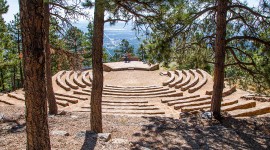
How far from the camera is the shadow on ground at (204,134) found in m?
6.75

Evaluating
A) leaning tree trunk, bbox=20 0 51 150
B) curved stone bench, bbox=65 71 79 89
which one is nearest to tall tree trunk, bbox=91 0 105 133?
leaning tree trunk, bbox=20 0 51 150

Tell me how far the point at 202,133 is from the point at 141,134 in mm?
2004

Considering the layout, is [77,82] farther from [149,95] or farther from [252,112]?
[252,112]

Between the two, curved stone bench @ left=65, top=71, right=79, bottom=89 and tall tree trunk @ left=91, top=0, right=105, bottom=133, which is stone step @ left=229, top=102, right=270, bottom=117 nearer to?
tall tree trunk @ left=91, top=0, right=105, bottom=133

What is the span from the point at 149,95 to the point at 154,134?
8314 millimetres

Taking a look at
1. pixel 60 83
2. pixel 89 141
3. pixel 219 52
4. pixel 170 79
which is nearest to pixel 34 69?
pixel 89 141

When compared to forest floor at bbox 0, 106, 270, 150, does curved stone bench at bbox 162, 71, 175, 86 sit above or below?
above

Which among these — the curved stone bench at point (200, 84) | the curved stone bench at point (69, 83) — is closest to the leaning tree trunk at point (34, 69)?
the curved stone bench at point (200, 84)

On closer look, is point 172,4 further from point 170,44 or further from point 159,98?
point 159,98

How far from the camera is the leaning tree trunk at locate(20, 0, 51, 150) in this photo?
3.25m

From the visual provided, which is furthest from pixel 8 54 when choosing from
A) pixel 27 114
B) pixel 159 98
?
pixel 27 114

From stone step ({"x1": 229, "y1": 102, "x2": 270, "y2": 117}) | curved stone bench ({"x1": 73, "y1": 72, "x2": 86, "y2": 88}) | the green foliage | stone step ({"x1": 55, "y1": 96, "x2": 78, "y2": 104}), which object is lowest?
stone step ({"x1": 55, "y1": 96, "x2": 78, "y2": 104})

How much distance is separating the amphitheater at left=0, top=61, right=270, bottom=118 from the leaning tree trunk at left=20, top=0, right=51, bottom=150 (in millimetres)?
8263

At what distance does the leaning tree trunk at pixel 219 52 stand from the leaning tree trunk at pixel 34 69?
23.0 ft
